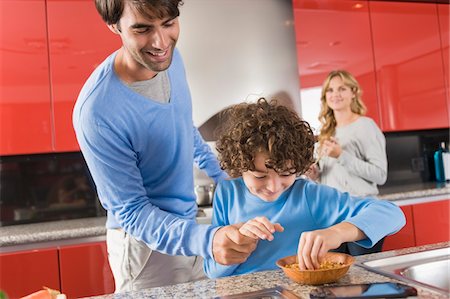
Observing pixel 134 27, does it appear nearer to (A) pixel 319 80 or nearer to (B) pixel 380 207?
(B) pixel 380 207

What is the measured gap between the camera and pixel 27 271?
76.6 inches

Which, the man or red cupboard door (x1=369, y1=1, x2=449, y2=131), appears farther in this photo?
red cupboard door (x1=369, y1=1, x2=449, y2=131)

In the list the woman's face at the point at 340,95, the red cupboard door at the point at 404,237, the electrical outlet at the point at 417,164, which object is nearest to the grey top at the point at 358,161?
the woman's face at the point at 340,95

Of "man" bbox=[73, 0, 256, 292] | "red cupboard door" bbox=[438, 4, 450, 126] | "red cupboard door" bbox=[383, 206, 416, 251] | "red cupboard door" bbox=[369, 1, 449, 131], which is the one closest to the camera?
"man" bbox=[73, 0, 256, 292]

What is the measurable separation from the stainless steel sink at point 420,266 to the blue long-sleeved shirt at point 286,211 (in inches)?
3.4

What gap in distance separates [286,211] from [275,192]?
0.06m

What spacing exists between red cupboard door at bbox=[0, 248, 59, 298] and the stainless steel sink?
1.45 metres

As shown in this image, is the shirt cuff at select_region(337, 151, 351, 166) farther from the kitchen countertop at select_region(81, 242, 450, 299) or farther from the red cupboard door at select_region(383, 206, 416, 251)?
the kitchen countertop at select_region(81, 242, 450, 299)

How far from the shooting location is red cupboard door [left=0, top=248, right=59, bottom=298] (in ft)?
6.34

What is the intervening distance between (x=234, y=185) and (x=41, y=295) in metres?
0.64

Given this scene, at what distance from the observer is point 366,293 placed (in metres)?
0.76

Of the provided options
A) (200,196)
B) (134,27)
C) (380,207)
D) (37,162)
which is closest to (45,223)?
(37,162)

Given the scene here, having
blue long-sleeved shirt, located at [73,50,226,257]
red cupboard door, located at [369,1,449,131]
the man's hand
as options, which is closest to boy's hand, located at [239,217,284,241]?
the man's hand

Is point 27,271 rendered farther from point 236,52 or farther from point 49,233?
point 236,52
